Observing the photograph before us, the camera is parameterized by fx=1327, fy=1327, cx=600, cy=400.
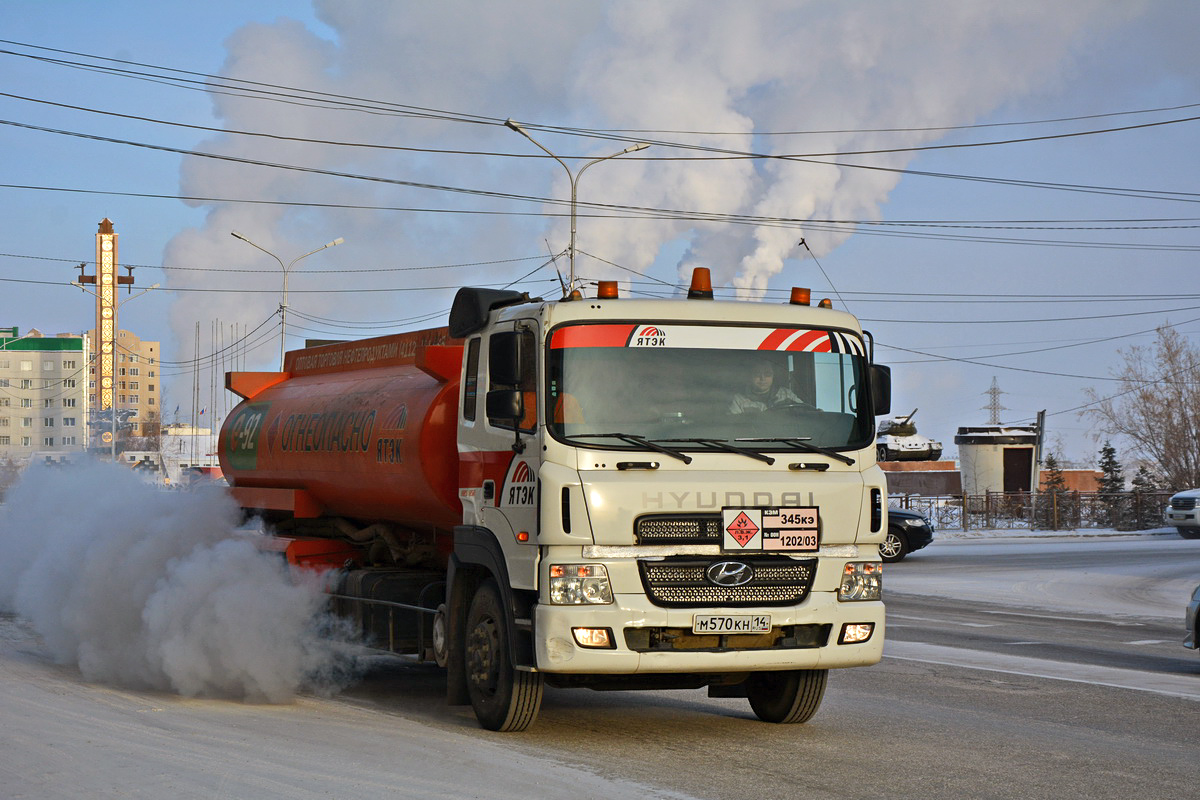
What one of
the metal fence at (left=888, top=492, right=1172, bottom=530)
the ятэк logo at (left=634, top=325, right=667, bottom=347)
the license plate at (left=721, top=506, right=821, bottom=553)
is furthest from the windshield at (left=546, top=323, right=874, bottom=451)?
the metal fence at (left=888, top=492, right=1172, bottom=530)

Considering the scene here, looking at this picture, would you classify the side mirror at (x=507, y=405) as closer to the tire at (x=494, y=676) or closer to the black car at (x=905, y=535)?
the tire at (x=494, y=676)

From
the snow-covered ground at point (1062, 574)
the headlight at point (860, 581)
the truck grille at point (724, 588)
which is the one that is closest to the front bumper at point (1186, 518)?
the snow-covered ground at point (1062, 574)

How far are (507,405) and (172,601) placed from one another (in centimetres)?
397

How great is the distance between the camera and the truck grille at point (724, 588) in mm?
7480

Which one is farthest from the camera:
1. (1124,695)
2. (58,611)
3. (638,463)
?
(58,611)

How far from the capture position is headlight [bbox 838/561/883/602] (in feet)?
25.8

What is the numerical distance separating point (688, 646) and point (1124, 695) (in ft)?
15.0

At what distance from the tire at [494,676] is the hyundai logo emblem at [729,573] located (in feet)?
4.14

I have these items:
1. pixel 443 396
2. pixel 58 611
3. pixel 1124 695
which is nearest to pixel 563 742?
pixel 443 396

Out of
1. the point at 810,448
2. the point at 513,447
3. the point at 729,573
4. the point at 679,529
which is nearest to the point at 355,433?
the point at 513,447

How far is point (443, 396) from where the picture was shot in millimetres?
9297

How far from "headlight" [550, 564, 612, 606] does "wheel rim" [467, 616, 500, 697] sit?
91cm

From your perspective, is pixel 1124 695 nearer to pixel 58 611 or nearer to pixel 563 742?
pixel 563 742

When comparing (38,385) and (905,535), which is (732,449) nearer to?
(905,535)
